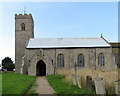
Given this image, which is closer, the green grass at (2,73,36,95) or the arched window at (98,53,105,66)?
the green grass at (2,73,36,95)

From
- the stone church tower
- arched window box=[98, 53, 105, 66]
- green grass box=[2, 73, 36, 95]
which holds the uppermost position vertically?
the stone church tower

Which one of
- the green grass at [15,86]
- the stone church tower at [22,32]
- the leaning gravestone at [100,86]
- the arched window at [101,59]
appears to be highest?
the stone church tower at [22,32]

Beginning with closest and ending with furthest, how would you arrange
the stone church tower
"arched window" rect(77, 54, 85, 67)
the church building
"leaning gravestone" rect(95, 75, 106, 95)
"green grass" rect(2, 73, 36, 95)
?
"leaning gravestone" rect(95, 75, 106, 95) < "green grass" rect(2, 73, 36, 95) < the church building < "arched window" rect(77, 54, 85, 67) < the stone church tower

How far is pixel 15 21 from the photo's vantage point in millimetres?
38969

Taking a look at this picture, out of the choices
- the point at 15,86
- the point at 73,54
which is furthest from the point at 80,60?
the point at 15,86

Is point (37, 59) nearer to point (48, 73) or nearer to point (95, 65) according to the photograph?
point (48, 73)

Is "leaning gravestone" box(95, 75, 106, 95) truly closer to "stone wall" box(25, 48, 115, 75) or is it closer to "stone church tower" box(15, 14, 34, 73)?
"stone wall" box(25, 48, 115, 75)

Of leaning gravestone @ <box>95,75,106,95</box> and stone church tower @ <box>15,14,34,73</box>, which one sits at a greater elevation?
stone church tower @ <box>15,14,34,73</box>

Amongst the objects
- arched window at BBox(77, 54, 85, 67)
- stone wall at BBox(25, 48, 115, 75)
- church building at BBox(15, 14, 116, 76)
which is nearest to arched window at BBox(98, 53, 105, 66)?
church building at BBox(15, 14, 116, 76)

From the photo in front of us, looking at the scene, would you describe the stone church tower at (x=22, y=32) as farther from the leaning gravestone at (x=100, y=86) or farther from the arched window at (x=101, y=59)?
the leaning gravestone at (x=100, y=86)

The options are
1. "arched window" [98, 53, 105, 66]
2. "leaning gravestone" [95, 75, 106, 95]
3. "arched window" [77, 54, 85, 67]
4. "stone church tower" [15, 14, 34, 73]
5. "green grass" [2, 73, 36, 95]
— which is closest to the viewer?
"leaning gravestone" [95, 75, 106, 95]

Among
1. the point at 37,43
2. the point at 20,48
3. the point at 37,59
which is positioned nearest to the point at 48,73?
the point at 37,59

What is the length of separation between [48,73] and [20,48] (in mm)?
12533

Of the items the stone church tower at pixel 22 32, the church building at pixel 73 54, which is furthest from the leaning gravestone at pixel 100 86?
the stone church tower at pixel 22 32
